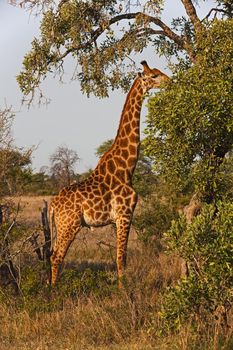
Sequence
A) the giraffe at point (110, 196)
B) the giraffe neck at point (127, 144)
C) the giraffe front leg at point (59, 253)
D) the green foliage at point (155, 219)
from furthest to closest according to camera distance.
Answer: the green foliage at point (155, 219) < the giraffe neck at point (127, 144) < the giraffe at point (110, 196) < the giraffe front leg at point (59, 253)

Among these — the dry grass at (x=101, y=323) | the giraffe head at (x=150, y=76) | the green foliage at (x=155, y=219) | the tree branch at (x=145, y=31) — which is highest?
the tree branch at (x=145, y=31)

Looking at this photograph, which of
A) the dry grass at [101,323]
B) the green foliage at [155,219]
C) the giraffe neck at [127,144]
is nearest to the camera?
the dry grass at [101,323]

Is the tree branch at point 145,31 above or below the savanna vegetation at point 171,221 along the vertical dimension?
above

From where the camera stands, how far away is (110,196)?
11.5 m

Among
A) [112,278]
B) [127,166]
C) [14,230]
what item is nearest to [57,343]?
[112,278]

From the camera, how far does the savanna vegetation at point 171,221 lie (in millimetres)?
7277

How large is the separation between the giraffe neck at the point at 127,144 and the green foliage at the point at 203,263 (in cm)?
439

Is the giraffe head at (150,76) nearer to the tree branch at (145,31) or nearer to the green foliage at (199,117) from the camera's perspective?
the tree branch at (145,31)

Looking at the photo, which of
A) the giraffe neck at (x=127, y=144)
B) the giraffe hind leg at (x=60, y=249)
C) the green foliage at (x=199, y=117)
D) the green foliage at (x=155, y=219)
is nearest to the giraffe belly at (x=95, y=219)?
the giraffe hind leg at (x=60, y=249)

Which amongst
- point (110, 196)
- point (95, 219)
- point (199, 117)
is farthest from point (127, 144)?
point (199, 117)

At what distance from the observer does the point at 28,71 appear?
41.1ft

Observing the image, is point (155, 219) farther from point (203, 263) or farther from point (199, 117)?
point (203, 263)

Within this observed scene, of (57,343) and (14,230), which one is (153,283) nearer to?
(14,230)

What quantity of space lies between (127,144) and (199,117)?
12.8 ft
